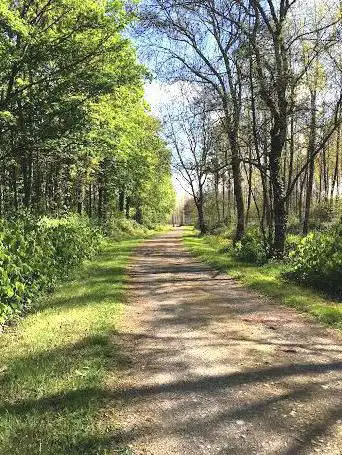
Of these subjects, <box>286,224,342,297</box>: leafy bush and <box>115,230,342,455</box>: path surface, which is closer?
<box>115,230,342,455</box>: path surface

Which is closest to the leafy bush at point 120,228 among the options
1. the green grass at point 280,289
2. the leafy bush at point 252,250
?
the leafy bush at point 252,250

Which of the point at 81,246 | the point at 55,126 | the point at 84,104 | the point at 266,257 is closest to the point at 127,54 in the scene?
the point at 84,104

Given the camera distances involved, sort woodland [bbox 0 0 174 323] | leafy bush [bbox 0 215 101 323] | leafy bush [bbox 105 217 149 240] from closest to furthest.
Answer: leafy bush [bbox 0 215 101 323], woodland [bbox 0 0 174 323], leafy bush [bbox 105 217 149 240]

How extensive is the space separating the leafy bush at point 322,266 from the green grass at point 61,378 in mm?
4842

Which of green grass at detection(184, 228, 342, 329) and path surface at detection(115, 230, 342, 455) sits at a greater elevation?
green grass at detection(184, 228, 342, 329)

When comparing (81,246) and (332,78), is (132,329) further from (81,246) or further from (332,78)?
(332,78)

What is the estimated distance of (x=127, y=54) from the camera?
50.1ft

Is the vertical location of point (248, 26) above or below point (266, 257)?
above

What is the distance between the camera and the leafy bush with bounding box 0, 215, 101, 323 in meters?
8.47

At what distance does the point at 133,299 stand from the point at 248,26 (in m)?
10.2

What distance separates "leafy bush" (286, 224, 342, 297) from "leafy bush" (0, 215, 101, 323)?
6369mm

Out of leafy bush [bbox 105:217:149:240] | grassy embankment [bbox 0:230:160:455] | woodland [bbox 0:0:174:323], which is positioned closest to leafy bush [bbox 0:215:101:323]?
woodland [bbox 0:0:174:323]

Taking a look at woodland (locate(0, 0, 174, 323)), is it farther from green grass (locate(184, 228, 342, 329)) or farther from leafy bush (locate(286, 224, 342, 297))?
leafy bush (locate(286, 224, 342, 297))

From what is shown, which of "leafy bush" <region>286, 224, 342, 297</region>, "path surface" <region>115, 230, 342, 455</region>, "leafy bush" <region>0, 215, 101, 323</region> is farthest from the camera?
"leafy bush" <region>286, 224, 342, 297</region>
